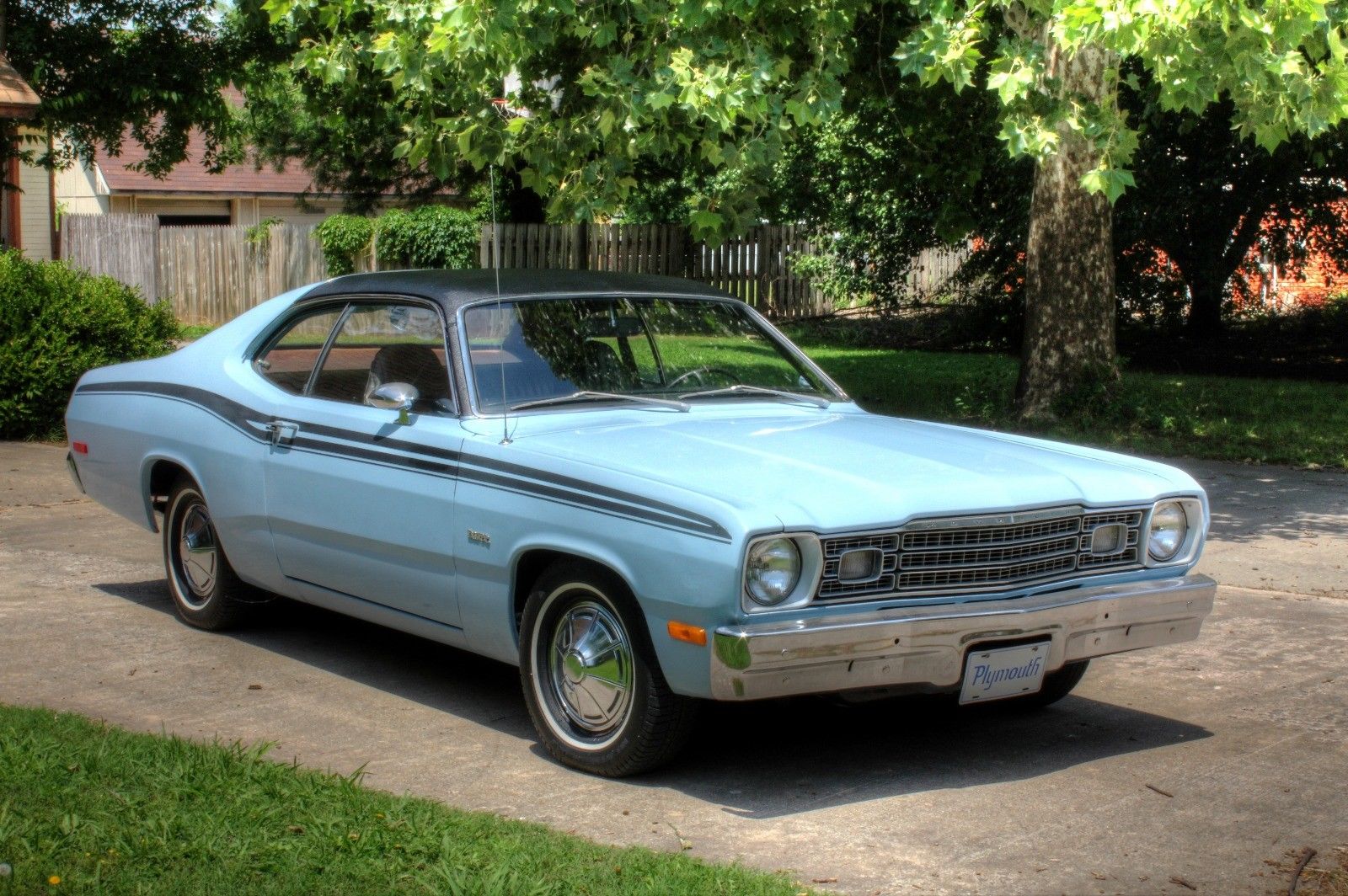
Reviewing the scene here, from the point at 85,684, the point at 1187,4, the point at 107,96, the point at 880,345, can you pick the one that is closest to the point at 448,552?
the point at 85,684

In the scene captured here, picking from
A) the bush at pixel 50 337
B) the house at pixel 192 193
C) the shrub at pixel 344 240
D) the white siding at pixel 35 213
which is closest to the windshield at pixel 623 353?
the bush at pixel 50 337

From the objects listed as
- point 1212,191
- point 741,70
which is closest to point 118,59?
point 741,70

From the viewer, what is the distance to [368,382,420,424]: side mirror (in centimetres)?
575

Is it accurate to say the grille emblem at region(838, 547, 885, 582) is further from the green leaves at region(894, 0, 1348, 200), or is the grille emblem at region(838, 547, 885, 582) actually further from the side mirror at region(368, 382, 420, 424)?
the green leaves at region(894, 0, 1348, 200)

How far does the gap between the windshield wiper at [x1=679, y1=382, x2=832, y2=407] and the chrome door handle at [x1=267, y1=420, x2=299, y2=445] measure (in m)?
1.57

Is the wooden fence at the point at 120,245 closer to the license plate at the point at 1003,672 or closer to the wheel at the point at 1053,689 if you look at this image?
the wheel at the point at 1053,689

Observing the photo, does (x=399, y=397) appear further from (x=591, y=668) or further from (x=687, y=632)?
(x=687, y=632)

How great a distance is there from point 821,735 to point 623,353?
1.63 m

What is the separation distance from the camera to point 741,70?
8992mm

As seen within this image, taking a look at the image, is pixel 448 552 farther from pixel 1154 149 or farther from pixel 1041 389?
pixel 1154 149

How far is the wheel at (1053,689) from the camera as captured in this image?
6.04 meters

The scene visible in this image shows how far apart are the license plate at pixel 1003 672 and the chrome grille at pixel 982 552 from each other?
214 mm

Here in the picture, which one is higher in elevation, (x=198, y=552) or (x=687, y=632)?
(x=687, y=632)

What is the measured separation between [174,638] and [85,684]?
0.84m
